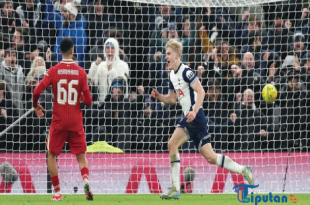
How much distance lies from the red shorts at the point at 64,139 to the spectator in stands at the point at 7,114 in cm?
310

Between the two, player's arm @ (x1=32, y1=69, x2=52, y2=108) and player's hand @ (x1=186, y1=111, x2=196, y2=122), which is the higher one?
player's arm @ (x1=32, y1=69, x2=52, y2=108)

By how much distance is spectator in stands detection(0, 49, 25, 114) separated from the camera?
13102 millimetres

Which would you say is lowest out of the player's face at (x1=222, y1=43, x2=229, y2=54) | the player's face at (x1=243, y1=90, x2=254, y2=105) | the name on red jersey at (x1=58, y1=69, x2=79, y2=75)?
the player's face at (x1=243, y1=90, x2=254, y2=105)

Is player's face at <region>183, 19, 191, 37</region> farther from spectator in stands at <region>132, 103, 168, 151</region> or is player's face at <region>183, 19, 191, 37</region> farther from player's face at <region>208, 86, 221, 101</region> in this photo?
spectator in stands at <region>132, 103, 168, 151</region>

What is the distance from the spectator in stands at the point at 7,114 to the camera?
12852 millimetres

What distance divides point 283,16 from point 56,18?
4.62 meters

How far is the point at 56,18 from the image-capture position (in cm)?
1367

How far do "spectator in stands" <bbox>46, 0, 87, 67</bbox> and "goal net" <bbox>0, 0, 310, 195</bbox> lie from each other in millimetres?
21

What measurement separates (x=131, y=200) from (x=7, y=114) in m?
3.64

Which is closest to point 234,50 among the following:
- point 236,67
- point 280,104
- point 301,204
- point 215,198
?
point 236,67

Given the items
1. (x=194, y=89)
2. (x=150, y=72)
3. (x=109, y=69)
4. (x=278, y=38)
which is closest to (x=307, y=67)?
(x=278, y=38)

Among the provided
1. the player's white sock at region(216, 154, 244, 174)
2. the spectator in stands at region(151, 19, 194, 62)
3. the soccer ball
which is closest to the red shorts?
the player's white sock at region(216, 154, 244, 174)

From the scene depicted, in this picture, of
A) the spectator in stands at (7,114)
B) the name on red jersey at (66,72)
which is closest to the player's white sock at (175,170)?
the name on red jersey at (66,72)

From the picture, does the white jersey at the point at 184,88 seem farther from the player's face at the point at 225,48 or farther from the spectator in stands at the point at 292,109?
the player's face at the point at 225,48
